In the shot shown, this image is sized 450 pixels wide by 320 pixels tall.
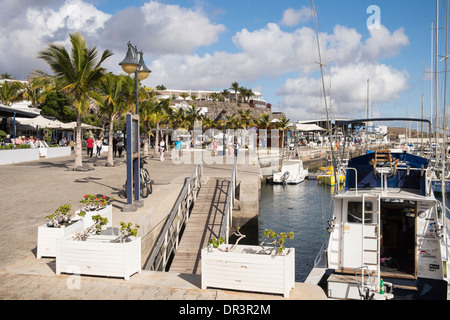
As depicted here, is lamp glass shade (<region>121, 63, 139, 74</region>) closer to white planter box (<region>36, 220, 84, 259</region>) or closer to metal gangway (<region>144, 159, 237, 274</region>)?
metal gangway (<region>144, 159, 237, 274</region>)

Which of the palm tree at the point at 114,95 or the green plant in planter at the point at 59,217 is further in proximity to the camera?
the palm tree at the point at 114,95

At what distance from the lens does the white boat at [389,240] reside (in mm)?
8938

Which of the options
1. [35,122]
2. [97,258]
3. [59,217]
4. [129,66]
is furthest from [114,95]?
[97,258]

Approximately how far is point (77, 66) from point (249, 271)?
19062 mm

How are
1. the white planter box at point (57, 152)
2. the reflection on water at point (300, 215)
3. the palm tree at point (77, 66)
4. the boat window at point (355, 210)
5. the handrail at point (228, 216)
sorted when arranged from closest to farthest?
the boat window at point (355, 210) < the handrail at point (228, 216) < the reflection on water at point (300, 215) < the palm tree at point (77, 66) < the white planter box at point (57, 152)

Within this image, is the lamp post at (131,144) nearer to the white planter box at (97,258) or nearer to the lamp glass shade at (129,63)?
the lamp glass shade at (129,63)

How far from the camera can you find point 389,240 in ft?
34.1

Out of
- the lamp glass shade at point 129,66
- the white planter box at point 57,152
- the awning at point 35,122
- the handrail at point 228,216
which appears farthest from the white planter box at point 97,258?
the awning at point 35,122

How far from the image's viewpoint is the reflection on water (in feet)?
52.6

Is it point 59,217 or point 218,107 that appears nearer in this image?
point 59,217

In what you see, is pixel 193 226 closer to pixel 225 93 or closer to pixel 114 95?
pixel 114 95

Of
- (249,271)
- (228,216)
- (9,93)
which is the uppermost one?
(9,93)

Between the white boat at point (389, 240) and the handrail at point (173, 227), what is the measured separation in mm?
4139

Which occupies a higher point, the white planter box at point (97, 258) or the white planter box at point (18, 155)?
the white planter box at point (18, 155)
